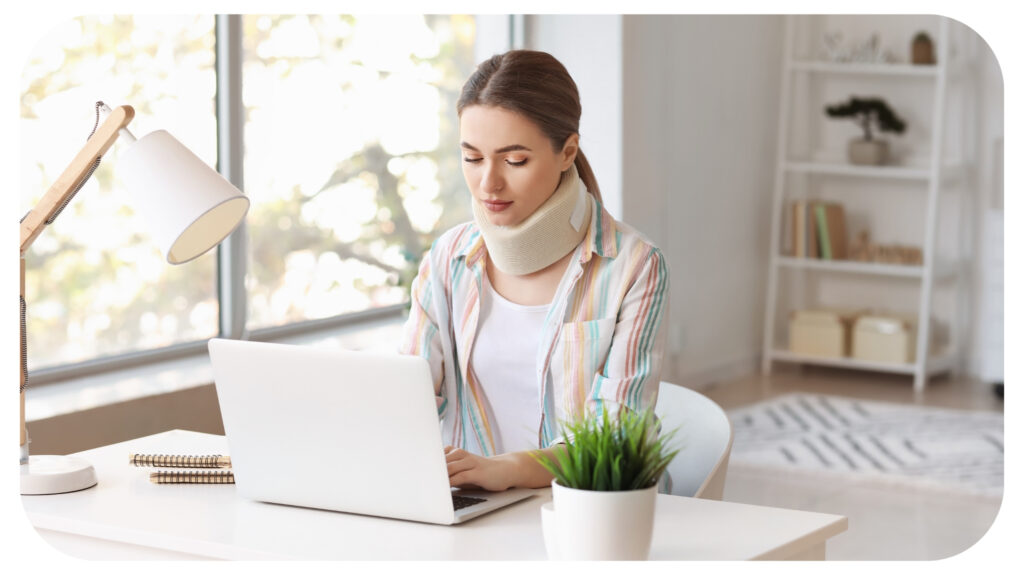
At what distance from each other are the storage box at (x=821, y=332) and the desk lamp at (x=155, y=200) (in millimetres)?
4609

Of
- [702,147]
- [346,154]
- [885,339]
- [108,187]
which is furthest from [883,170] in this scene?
[108,187]

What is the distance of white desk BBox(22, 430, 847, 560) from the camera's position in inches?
57.9

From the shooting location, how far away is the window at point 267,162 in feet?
10.6

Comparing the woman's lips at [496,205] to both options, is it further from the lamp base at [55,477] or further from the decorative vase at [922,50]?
the decorative vase at [922,50]

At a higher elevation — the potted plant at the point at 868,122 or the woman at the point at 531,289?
the potted plant at the point at 868,122

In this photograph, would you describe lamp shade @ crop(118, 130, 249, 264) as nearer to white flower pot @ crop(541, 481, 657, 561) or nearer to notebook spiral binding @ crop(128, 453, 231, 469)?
notebook spiral binding @ crop(128, 453, 231, 469)

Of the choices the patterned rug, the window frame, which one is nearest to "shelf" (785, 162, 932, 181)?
the patterned rug

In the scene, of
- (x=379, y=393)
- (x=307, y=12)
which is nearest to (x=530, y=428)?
(x=379, y=393)

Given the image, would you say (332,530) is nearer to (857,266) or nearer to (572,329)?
(572,329)

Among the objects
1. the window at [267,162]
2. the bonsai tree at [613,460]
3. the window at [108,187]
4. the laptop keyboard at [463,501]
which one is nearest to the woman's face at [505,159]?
the laptop keyboard at [463,501]

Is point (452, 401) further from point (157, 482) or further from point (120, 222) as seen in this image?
point (120, 222)

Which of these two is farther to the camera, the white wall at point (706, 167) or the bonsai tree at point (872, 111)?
the bonsai tree at point (872, 111)

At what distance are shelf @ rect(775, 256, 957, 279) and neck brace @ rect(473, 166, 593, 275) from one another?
4074 millimetres

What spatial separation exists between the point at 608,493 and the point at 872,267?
4.80 meters
